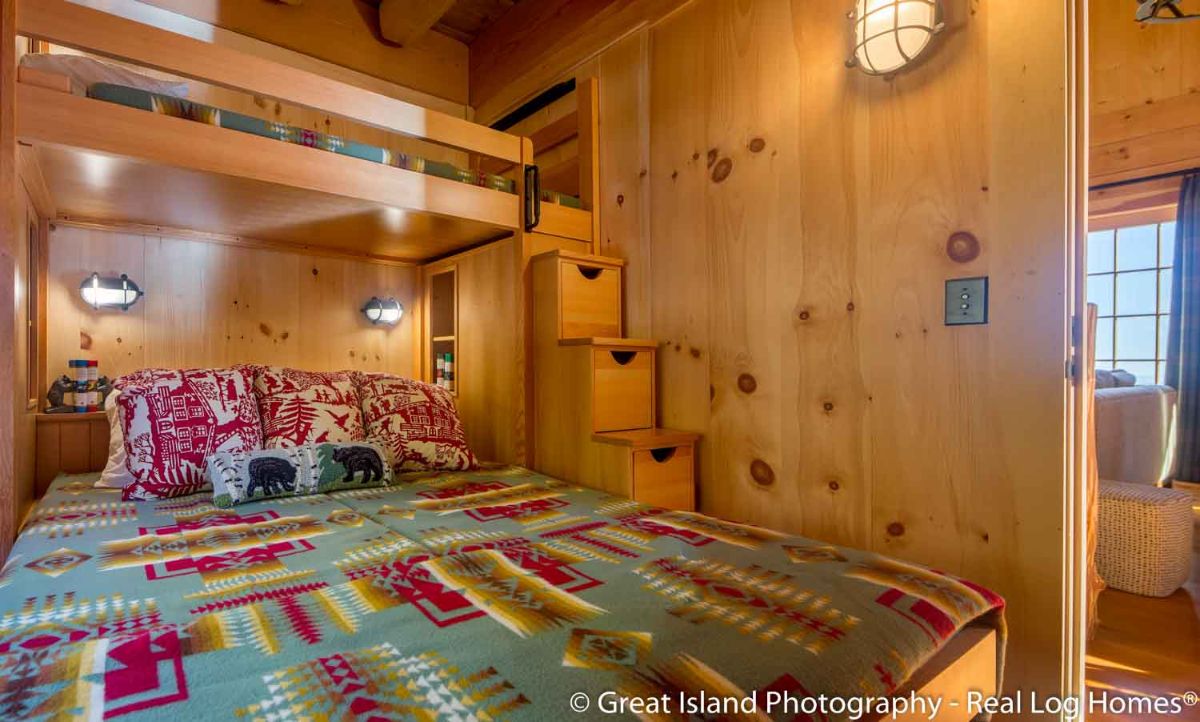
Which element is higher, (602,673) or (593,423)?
(593,423)

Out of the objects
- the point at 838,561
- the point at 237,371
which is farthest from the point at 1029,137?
the point at 237,371

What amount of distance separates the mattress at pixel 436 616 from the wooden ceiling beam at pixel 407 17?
2.49m

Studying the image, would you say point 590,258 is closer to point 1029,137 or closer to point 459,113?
point 1029,137

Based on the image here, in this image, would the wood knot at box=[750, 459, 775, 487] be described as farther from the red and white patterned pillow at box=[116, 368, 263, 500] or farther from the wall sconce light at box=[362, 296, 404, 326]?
the wall sconce light at box=[362, 296, 404, 326]

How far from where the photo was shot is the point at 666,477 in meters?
1.90

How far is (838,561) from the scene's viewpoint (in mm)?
1102

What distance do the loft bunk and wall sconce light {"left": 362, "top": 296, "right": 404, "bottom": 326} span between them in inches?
12.4

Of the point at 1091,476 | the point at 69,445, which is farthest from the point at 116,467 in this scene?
the point at 1091,476

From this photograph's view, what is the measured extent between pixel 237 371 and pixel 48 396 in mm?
709

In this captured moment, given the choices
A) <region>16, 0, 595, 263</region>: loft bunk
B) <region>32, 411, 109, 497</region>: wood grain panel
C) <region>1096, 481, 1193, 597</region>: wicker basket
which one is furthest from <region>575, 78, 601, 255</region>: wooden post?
<region>1096, 481, 1193, 597</region>: wicker basket

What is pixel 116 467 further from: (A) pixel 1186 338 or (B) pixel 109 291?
(A) pixel 1186 338

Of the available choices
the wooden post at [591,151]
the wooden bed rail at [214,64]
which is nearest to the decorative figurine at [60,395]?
the wooden bed rail at [214,64]

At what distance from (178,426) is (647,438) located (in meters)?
1.41

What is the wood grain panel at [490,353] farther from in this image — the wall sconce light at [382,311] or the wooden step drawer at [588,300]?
the wall sconce light at [382,311]
